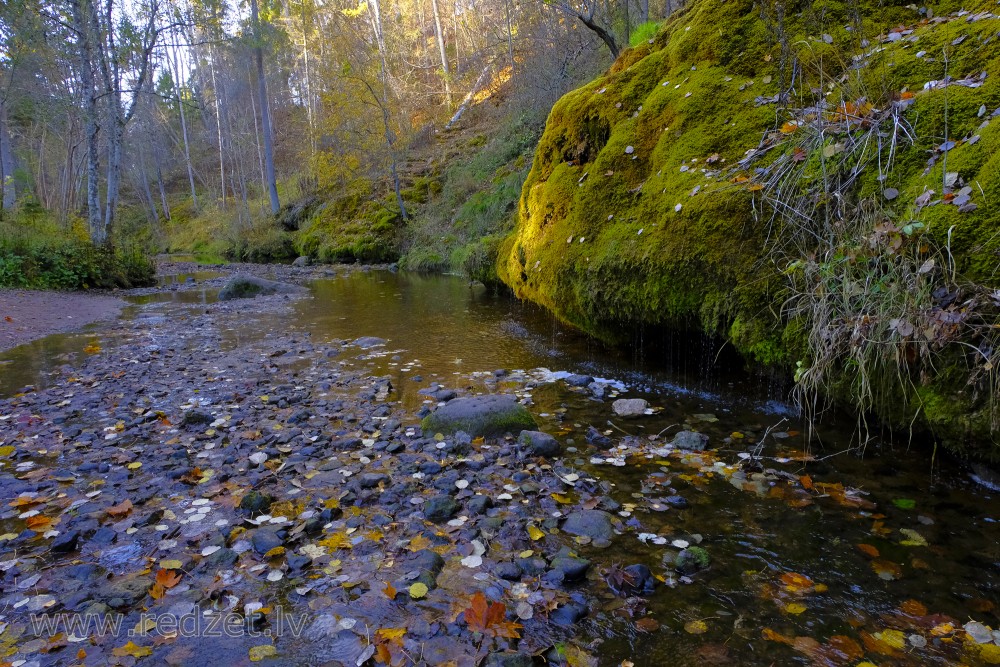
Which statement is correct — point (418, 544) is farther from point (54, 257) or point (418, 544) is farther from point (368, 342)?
point (54, 257)

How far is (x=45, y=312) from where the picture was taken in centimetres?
1108

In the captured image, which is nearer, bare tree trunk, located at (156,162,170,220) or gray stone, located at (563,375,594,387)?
gray stone, located at (563,375,594,387)

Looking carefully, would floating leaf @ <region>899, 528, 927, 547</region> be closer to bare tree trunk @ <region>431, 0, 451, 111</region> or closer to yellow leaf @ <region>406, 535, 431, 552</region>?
yellow leaf @ <region>406, 535, 431, 552</region>

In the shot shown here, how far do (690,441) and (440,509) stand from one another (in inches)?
84.3

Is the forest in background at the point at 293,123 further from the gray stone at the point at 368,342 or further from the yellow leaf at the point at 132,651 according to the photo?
the yellow leaf at the point at 132,651

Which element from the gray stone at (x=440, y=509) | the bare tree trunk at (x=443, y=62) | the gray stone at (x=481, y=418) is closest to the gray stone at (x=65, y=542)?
the gray stone at (x=440, y=509)

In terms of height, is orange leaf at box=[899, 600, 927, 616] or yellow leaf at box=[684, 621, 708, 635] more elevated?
orange leaf at box=[899, 600, 927, 616]

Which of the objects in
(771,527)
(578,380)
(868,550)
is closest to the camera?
(868,550)

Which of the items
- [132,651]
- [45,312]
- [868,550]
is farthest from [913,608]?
[45,312]

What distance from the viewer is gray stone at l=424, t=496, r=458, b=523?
319 cm

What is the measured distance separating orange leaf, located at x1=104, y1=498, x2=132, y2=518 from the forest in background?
362 inches

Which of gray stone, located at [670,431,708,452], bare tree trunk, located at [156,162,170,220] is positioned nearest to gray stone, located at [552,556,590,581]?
gray stone, located at [670,431,708,452]

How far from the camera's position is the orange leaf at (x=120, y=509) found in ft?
10.5

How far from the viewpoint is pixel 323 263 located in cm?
2492
